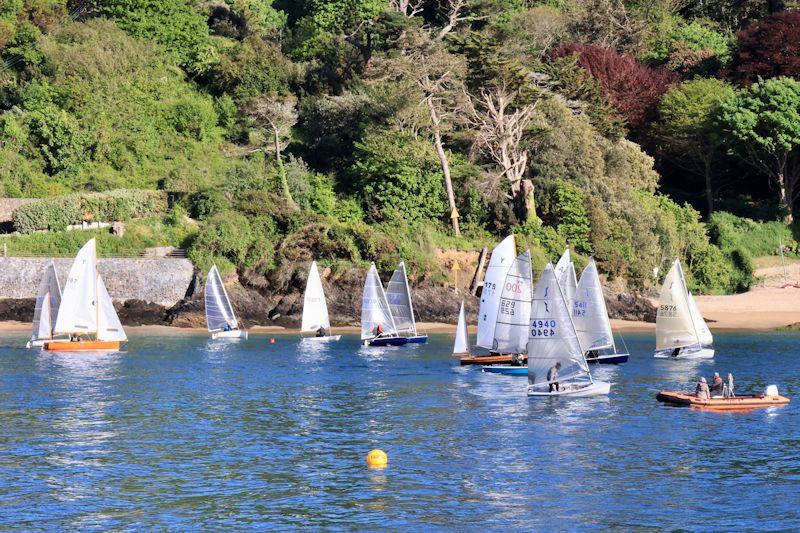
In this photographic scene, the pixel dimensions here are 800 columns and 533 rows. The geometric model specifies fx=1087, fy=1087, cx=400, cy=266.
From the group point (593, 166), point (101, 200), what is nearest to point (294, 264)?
point (101, 200)

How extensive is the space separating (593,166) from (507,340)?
3856 centimetres

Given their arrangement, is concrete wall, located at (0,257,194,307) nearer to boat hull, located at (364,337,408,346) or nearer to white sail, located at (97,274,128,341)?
white sail, located at (97,274,128,341)

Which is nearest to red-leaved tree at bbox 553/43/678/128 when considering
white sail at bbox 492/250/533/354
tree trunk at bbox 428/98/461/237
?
tree trunk at bbox 428/98/461/237

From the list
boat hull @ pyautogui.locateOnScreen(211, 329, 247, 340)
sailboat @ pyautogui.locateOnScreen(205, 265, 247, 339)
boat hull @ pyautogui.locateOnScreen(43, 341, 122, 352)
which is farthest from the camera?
sailboat @ pyautogui.locateOnScreen(205, 265, 247, 339)

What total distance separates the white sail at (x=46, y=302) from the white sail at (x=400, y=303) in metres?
21.5

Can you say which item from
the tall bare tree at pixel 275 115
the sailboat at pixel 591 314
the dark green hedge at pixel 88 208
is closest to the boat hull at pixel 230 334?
the dark green hedge at pixel 88 208

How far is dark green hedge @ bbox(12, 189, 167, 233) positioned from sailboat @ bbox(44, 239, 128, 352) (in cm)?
2197

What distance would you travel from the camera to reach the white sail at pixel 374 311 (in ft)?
237

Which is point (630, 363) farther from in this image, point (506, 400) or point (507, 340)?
point (506, 400)

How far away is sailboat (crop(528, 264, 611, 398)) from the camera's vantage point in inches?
1833

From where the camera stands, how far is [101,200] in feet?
296

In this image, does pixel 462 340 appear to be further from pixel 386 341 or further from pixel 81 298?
pixel 81 298

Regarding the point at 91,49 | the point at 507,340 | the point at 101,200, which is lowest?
the point at 507,340

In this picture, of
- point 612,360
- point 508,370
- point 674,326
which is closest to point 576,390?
point 508,370
